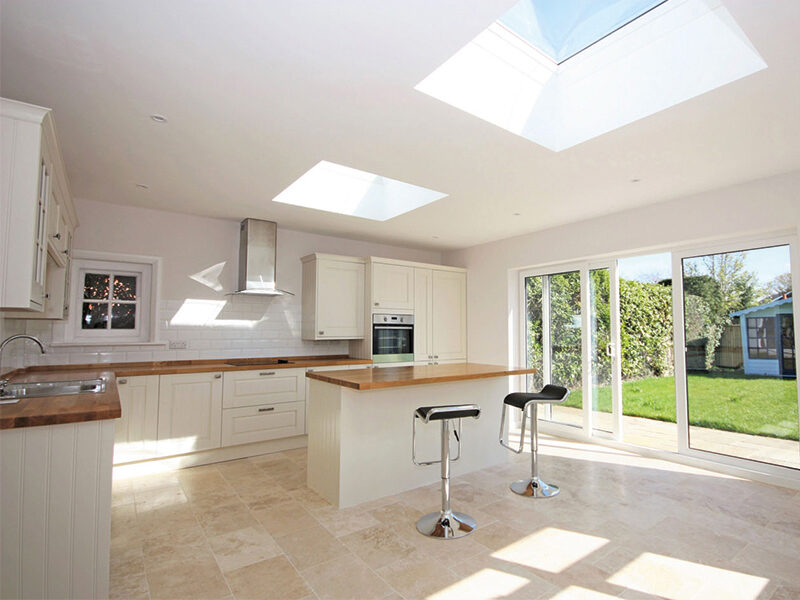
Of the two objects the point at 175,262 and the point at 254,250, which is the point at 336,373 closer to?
the point at 254,250

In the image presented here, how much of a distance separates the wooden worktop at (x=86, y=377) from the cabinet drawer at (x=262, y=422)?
16.1 inches

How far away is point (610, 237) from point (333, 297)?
10.3ft

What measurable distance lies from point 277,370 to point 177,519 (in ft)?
5.71

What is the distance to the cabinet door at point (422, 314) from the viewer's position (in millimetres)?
5730

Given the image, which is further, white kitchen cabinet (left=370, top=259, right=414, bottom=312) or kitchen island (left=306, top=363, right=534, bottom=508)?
white kitchen cabinet (left=370, top=259, right=414, bottom=312)

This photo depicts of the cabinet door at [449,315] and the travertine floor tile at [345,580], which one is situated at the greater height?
the cabinet door at [449,315]

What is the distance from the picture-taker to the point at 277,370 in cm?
438

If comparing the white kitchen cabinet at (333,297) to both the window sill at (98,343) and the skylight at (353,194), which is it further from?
the window sill at (98,343)

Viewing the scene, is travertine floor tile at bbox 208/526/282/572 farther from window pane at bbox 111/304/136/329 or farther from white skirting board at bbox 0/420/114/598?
window pane at bbox 111/304/136/329

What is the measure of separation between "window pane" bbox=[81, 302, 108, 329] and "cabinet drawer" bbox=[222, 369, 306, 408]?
4.45ft

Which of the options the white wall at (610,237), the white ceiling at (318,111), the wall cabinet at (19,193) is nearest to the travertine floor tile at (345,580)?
the wall cabinet at (19,193)

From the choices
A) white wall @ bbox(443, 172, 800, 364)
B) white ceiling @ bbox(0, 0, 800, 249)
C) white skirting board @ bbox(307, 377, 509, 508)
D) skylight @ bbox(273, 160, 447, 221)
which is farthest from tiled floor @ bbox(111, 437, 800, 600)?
skylight @ bbox(273, 160, 447, 221)

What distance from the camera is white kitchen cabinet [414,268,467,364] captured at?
5.78m

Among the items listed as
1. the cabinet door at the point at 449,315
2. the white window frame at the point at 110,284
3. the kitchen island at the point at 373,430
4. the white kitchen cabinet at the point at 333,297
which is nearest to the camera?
the kitchen island at the point at 373,430
